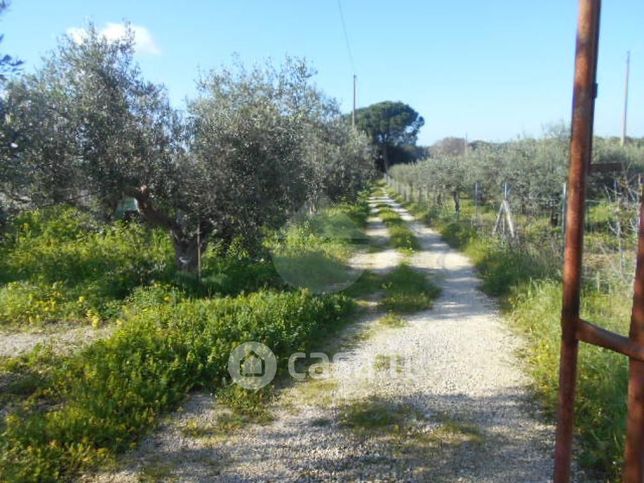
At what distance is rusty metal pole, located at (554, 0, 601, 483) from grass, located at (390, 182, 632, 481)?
217 cm

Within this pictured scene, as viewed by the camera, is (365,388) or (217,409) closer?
(217,409)

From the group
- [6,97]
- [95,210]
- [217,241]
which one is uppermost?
[6,97]

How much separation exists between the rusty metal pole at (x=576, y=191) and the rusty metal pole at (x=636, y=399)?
0.17 m

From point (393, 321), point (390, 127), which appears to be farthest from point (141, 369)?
point (390, 127)

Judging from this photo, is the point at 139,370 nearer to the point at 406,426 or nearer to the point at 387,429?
the point at 387,429

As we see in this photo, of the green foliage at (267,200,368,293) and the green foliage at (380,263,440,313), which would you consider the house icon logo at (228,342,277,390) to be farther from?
the green foliage at (380,263,440,313)

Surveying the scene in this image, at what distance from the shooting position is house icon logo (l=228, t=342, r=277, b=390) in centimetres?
470

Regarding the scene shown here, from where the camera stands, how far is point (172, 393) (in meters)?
4.34

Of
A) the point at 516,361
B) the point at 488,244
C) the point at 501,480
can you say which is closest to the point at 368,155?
the point at 488,244

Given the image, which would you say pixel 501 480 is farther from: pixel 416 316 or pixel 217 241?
pixel 217 241

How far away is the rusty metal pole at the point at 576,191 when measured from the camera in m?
1.37

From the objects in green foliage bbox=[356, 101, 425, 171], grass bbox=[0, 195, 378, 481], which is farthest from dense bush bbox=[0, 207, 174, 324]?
green foliage bbox=[356, 101, 425, 171]

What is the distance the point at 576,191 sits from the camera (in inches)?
56.3

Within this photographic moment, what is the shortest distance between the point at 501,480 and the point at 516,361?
2272 millimetres
